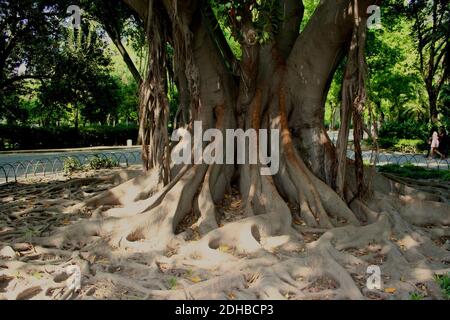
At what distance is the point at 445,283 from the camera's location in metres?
3.99

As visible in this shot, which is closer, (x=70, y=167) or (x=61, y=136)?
(x=70, y=167)

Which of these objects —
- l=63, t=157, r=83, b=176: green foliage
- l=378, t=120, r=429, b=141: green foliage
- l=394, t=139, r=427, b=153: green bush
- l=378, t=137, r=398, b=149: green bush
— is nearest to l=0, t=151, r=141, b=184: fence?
l=63, t=157, r=83, b=176: green foliage

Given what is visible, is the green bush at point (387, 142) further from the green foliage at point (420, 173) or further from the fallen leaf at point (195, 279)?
the fallen leaf at point (195, 279)

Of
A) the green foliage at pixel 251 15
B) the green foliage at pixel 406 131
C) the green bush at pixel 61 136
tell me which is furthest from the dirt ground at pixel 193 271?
the green bush at pixel 61 136

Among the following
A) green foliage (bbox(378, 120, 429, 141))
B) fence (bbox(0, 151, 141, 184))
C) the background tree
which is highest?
the background tree

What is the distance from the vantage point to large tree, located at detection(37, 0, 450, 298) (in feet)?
16.8

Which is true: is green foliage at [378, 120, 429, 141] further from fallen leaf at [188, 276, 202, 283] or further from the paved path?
fallen leaf at [188, 276, 202, 283]

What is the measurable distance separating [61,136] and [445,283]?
1028 inches

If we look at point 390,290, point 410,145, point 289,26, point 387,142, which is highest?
point 289,26

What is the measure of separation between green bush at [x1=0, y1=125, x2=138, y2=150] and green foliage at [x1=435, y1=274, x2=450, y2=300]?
24.1m

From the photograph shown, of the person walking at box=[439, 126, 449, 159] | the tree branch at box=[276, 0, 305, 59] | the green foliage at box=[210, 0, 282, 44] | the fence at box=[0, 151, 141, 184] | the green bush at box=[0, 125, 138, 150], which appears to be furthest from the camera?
the green bush at box=[0, 125, 138, 150]

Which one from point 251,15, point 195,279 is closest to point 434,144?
point 251,15

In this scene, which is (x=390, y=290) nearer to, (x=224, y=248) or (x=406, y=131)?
(x=224, y=248)

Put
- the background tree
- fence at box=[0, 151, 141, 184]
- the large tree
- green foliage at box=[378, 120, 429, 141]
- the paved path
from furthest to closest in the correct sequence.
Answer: green foliage at box=[378, 120, 429, 141]
the background tree
the paved path
fence at box=[0, 151, 141, 184]
the large tree
